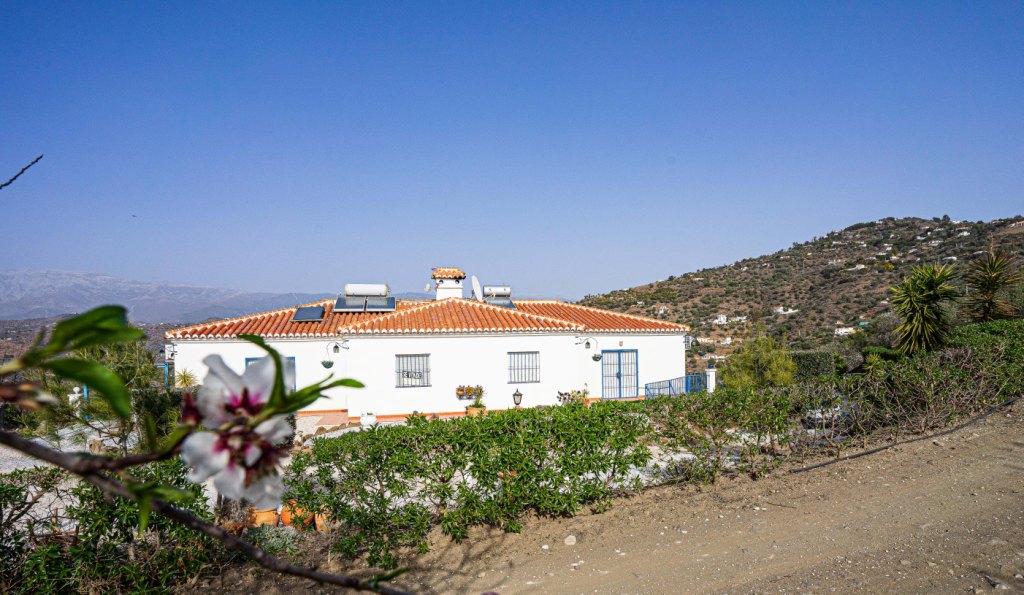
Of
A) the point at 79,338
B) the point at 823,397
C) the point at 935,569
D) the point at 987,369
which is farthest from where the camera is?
the point at 987,369

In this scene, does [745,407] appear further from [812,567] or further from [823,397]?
[812,567]

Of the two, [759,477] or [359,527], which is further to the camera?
[759,477]

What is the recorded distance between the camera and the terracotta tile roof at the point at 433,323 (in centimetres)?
1577

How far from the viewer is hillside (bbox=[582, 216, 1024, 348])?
103 feet

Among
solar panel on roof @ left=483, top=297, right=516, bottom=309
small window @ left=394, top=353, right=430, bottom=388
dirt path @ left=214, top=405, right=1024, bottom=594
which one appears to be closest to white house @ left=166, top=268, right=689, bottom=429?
small window @ left=394, top=353, right=430, bottom=388

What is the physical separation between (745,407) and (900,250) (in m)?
40.7

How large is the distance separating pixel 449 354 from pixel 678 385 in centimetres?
740

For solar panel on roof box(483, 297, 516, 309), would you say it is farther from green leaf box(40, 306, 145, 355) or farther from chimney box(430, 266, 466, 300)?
green leaf box(40, 306, 145, 355)

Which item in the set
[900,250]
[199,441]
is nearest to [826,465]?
[199,441]

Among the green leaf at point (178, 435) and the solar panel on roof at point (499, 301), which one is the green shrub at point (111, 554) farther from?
the solar panel on roof at point (499, 301)

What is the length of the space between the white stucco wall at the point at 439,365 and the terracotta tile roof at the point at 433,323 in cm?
29

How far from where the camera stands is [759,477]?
6996mm

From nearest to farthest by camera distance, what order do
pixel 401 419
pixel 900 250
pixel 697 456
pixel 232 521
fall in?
1. pixel 232 521
2. pixel 697 456
3. pixel 401 419
4. pixel 900 250

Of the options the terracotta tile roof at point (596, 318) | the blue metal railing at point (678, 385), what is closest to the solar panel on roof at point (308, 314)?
the terracotta tile roof at point (596, 318)
